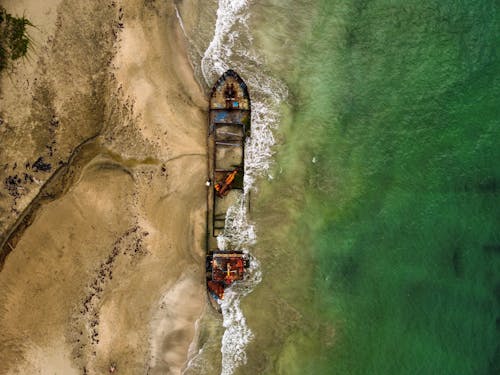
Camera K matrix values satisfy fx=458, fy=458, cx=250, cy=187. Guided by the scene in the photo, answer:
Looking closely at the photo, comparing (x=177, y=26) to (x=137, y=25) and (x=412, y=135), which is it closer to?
(x=137, y=25)

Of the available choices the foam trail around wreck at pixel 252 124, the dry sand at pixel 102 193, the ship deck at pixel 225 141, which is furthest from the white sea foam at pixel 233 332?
the ship deck at pixel 225 141

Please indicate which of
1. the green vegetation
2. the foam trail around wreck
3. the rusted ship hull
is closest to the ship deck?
the rusted ship hull

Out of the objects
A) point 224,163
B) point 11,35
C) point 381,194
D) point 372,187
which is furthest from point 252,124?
point 11,35

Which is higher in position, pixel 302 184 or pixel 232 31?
pixel 232 31

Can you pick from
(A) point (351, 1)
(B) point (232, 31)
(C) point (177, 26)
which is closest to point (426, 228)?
(A) point (351, 1)

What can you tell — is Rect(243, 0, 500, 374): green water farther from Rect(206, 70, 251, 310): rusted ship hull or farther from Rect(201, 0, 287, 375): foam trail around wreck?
Rect(206, 70, 251, 310): rusted ship hull

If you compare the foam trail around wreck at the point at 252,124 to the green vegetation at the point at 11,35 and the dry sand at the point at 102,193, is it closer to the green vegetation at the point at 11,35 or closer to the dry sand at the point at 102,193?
the dry sand at the point at 102,193
